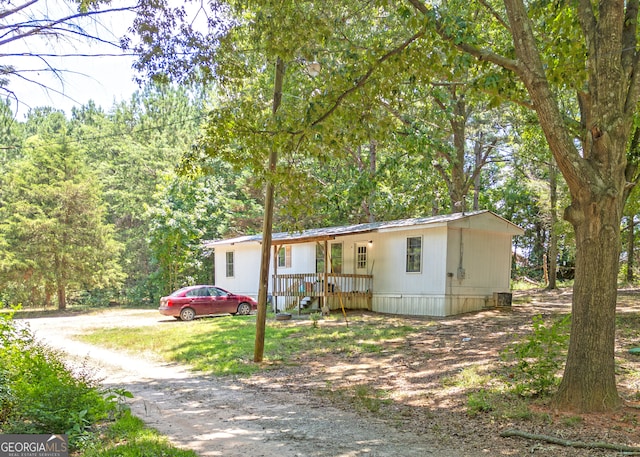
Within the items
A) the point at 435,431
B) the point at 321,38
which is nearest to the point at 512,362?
the point at 435,431

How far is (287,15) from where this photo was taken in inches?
302

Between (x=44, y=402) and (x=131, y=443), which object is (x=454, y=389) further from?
(x=44, y=402)

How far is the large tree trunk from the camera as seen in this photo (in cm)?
554

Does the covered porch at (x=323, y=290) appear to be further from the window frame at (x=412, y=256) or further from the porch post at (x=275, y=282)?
the window frame at (x=412, y=256)

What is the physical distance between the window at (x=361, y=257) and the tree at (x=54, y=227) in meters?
13.0

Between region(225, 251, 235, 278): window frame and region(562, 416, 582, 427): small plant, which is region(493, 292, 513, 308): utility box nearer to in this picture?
region(562, 416, 582, 427): small plant

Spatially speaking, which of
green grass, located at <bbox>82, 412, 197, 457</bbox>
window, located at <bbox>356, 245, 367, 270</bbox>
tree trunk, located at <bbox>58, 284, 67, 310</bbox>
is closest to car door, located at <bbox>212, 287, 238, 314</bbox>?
window, located at <bbox>356, 245, 367, 270</bbox>

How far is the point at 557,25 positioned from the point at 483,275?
36.1ft

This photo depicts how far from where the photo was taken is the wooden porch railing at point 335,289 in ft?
59.0

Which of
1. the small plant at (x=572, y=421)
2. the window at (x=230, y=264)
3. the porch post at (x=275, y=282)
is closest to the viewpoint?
the small plant at (x=572, y=421)

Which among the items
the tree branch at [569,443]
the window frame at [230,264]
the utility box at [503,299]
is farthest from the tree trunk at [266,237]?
the window frame at [230,264]

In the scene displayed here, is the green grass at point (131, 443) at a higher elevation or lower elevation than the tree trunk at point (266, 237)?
lower

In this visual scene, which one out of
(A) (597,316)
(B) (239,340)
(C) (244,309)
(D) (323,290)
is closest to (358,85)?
(A) (597,316)

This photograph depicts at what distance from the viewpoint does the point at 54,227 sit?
74.5 ft
